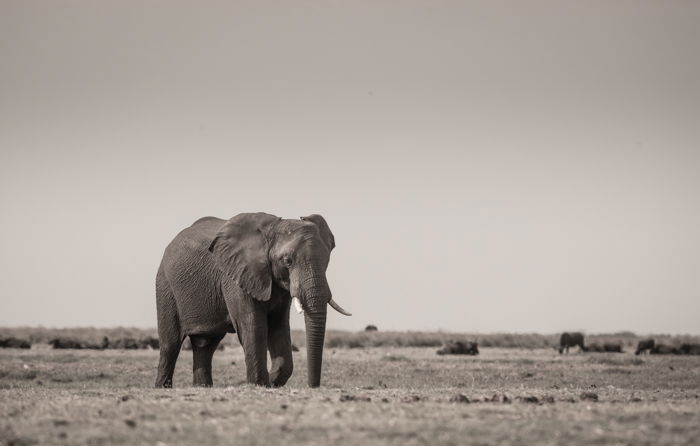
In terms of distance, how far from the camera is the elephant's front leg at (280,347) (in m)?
24.4

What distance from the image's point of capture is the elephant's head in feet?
77.2

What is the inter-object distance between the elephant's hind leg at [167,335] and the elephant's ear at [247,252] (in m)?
2.40

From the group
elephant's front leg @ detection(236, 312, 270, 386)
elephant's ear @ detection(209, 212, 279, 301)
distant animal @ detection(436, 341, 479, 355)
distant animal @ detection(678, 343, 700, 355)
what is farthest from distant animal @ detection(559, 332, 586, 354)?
elephant's front leg @ detection(236, 312, 270, 386)

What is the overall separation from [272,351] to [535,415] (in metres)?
8.66

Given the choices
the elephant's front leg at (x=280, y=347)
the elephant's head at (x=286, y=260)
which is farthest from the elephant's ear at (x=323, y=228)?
the elephant's front leg at (x=280, y=347)

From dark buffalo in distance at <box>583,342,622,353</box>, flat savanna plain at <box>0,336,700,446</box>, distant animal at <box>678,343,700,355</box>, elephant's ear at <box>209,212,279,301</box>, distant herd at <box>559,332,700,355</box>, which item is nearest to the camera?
flat savanna plain at <box>0,336,700,446</box>

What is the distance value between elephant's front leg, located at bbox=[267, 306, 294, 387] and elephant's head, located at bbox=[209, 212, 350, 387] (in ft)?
3.07

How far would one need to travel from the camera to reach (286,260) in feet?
79.3

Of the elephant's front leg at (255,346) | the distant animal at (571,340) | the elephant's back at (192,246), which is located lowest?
the elephant's front leg at (255,346)

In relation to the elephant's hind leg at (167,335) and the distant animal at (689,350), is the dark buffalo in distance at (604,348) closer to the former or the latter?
the distant animal at (689,350)

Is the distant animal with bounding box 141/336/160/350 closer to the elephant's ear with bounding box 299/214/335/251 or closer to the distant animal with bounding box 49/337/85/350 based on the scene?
the distant animal with bounding box 49/337/85/350

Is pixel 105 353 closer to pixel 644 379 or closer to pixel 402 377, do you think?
pixel 402 377

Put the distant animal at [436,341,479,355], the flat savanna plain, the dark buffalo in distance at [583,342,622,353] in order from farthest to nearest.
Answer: the dark buffalo in distance at [583,342,622,353], the distant animal at [436,341,479,355], the flat savanna plain

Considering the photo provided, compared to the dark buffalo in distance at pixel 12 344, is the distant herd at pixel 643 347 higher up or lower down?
higher up
